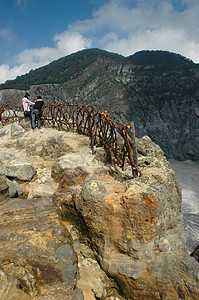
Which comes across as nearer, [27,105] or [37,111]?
[37,111]

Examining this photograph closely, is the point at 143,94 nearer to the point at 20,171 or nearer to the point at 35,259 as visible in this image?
the point at 20,171

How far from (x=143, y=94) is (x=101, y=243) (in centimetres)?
4238

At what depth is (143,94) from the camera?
40.9 m

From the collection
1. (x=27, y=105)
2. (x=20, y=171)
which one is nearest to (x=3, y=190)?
(x=20, y=171)

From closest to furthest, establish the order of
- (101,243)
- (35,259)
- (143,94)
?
(35,259)
(101,243)
(143,94)

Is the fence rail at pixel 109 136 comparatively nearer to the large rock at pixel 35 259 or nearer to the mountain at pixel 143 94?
the large rock at pixel 35 259

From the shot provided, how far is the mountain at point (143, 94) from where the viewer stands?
3449 cm

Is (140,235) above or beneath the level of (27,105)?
beneath

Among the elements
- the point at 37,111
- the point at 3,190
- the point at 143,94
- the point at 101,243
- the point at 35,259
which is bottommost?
the point at 101,243

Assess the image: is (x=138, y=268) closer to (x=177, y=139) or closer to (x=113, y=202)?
(x=113, y=202)

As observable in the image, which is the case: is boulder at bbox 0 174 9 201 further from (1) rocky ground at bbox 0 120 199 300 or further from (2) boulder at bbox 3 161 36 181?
(2) boulder at bbox 3 161 36 181

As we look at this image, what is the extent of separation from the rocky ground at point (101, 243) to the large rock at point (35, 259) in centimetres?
1

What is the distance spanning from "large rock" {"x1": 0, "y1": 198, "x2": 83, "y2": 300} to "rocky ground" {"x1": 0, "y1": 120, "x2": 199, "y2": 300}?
1cm

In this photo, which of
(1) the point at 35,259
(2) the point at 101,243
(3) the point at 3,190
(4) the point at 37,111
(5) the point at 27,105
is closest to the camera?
(1) the point at 35,259
